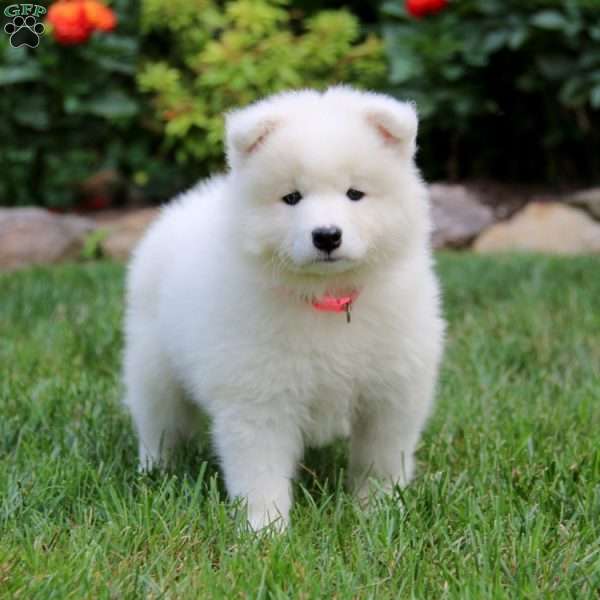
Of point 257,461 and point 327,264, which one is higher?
point 327,264

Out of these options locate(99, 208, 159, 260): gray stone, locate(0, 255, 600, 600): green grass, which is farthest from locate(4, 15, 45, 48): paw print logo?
locate(0, 255, 600, 600): green grass

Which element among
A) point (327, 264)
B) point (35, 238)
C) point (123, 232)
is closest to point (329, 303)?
point (327, 264)

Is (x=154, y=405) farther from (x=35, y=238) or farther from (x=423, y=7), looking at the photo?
(x=423, y=7)

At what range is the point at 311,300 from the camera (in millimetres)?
2818

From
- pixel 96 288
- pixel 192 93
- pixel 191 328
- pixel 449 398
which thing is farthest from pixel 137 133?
pixel 191 328

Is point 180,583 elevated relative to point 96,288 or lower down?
elevated

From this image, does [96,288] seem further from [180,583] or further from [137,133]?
[180,583]

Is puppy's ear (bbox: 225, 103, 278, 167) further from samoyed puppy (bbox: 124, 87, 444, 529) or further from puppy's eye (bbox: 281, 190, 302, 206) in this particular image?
puppy's eye (bbox: 281, 190, 302, 206)

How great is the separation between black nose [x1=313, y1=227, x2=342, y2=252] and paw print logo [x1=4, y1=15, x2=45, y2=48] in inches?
192

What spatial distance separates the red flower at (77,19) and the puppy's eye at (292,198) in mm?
4903

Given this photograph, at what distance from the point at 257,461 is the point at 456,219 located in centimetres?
546

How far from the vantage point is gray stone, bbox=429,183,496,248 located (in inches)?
313

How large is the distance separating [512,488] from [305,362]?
67 cm

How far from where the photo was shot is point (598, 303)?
532 centimetres
